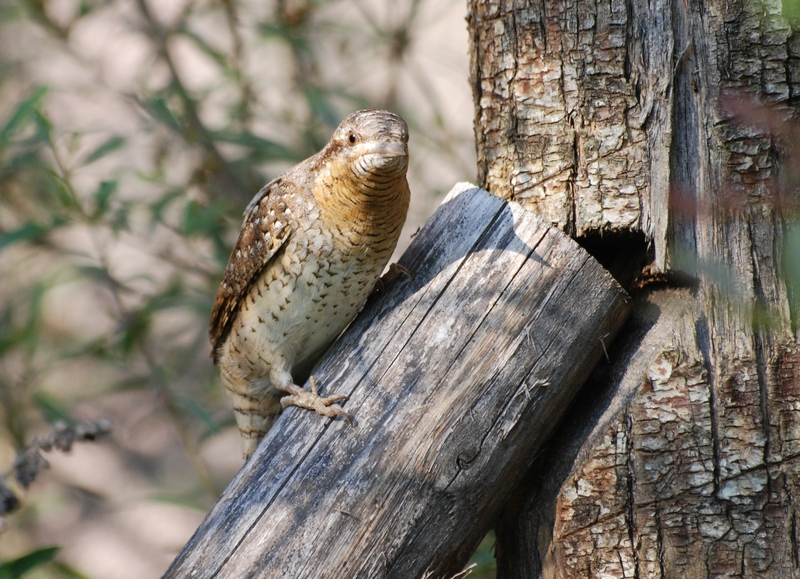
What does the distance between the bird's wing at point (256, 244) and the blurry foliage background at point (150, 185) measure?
0.95 meters

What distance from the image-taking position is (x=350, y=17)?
5.41 meters

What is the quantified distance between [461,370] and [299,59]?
3.27 m

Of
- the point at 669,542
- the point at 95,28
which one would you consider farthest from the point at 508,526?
the point at 95,28

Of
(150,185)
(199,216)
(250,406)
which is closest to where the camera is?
(250,406)

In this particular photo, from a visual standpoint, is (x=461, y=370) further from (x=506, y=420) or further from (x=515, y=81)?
(x=515, y=81)

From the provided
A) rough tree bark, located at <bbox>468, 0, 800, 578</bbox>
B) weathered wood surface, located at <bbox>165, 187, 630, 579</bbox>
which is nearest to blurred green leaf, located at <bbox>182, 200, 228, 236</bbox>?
weathered wood surface, located at <bbox>165, 187, 630, 579</bbox>

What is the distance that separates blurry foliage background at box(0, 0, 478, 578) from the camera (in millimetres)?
3768

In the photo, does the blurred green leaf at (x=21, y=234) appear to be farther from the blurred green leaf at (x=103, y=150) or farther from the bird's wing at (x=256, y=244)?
the bird's wing at (x=256, y=244)

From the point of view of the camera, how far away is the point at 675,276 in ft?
6.86

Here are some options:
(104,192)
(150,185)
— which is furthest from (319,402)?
(150,185)

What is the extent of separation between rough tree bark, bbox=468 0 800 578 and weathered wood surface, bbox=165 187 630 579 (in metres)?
0.14

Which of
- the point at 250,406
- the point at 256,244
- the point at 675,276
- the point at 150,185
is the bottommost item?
the point at 250,406

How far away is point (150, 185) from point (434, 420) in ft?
10.0

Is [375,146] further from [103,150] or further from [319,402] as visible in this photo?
[103,150]
